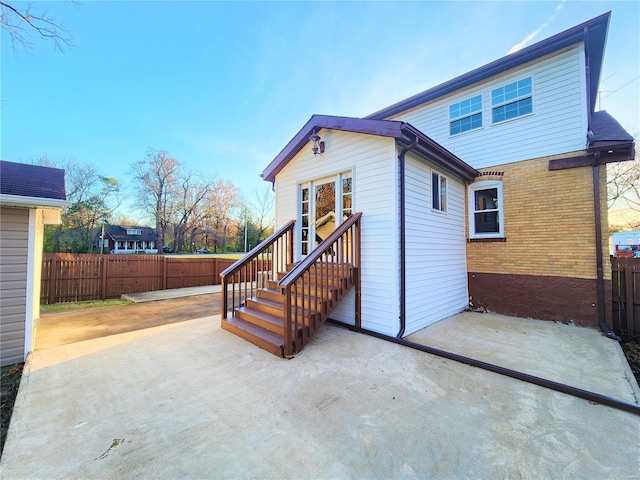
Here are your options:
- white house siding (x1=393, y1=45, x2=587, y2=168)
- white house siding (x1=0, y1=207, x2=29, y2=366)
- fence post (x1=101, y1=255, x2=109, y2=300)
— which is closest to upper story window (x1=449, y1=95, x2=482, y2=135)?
white house siding (x1=393, y1=45, x2=587, y2=168)

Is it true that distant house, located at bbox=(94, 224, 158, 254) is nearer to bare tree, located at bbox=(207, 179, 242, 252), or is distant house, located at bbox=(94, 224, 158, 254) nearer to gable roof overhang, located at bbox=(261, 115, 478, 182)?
bare tree, located at bbox=(207, 179, 242, 252)

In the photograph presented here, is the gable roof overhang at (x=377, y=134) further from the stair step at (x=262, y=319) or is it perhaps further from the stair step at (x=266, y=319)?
the stair step at (x=262, y=319)

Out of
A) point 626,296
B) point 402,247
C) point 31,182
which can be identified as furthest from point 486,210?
point 31,182

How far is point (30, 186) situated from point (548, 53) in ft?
35.3

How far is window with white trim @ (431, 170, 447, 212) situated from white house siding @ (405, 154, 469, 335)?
0.41 ft

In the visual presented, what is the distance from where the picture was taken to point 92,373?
10.5 ft

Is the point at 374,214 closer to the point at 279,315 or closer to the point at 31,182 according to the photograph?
the point at 279,315

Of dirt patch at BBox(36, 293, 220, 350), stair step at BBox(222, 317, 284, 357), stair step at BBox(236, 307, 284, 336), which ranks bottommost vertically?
dirt patch at BBox(36, 293, 220, 350)

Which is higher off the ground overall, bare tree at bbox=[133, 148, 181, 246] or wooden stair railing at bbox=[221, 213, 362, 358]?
bare tree at bbox=[133, 148, 181, 246]

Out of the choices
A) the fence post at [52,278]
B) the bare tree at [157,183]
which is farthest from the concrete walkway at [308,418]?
the bare tree at [157,183]

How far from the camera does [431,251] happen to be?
5.56 meters

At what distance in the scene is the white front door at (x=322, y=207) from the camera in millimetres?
5410

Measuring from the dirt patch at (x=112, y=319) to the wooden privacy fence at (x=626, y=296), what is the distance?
8.91 m

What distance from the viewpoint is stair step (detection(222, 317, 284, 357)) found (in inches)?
146
